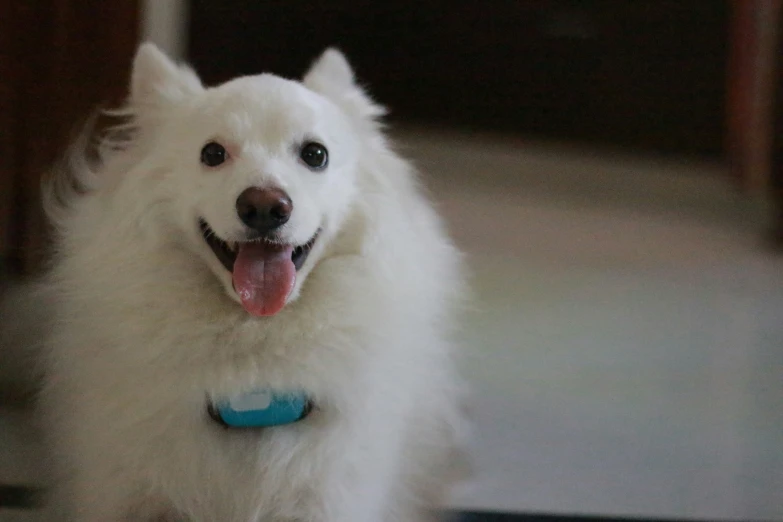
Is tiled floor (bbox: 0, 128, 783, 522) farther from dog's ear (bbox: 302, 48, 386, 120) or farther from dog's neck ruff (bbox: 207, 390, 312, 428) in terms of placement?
dog's ear (bbox: 302, 48, 386, 120)

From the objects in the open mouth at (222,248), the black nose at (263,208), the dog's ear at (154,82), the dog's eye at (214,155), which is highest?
the dog's ear at (154,82)

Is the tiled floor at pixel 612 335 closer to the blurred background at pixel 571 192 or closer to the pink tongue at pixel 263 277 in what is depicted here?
the blurred background at pixel 571 192

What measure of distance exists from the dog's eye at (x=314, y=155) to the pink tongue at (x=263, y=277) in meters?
0.19

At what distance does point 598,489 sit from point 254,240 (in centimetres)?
121

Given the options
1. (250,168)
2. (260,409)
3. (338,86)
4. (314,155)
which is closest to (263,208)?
(250,168)

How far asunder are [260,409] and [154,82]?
2.35ft

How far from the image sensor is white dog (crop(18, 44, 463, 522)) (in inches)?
51.1

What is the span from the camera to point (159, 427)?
1307mm

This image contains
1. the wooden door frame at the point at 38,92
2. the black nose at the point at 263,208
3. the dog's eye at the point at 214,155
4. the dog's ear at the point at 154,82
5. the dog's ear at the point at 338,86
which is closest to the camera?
the black nose at the point at 263,208

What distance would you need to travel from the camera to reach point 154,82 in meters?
1.47

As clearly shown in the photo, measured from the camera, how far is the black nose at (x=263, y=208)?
120 cm

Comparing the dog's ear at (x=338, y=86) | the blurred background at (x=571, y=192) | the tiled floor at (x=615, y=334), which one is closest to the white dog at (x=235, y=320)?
the dog's ear at (x=338, y=86)

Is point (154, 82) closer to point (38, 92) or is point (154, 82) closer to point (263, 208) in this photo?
point (263, 208)

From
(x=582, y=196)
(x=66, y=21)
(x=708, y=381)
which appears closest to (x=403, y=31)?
(x=582, y=196)
